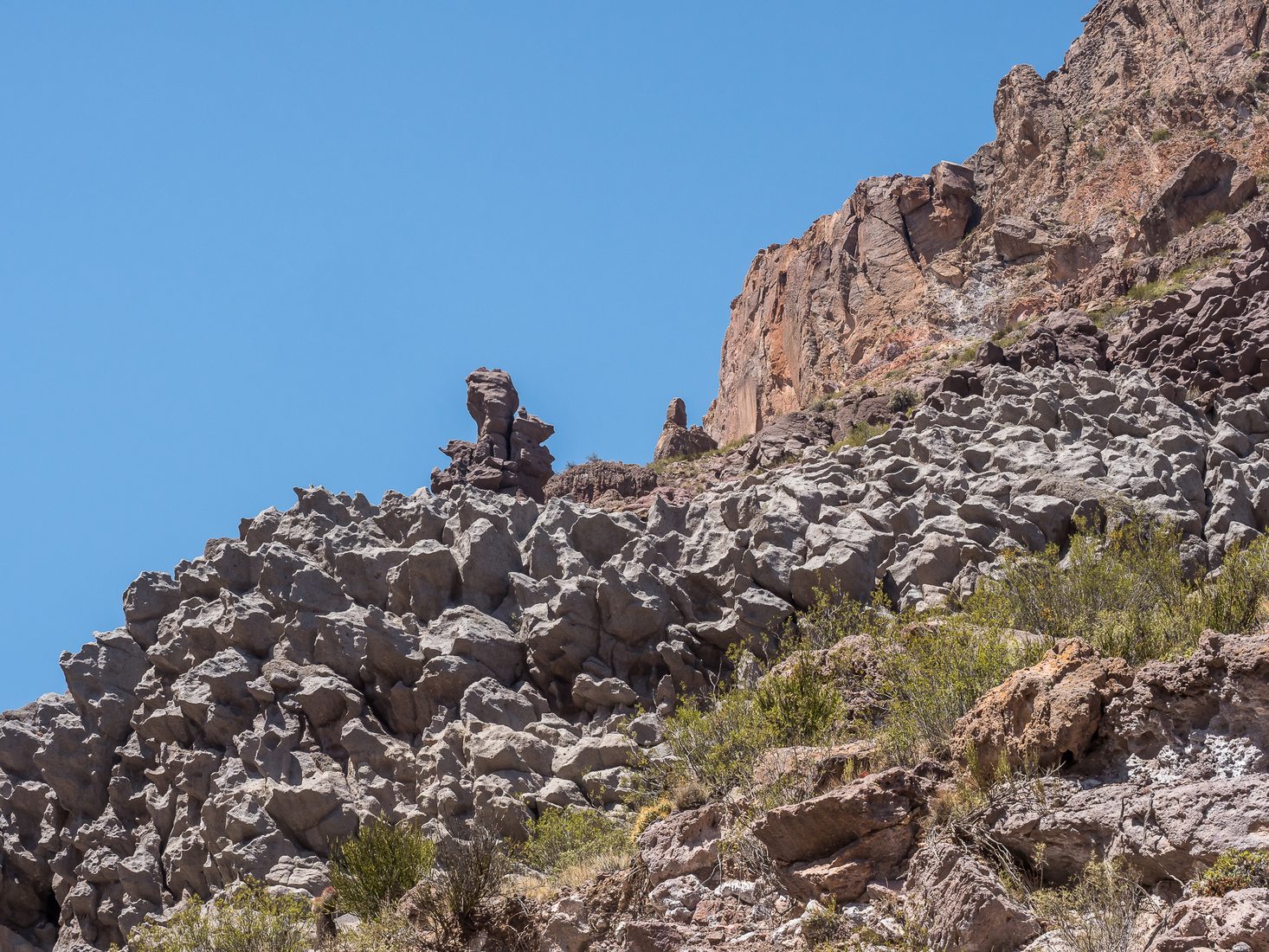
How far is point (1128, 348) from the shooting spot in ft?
102

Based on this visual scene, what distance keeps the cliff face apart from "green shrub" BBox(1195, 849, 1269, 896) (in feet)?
122

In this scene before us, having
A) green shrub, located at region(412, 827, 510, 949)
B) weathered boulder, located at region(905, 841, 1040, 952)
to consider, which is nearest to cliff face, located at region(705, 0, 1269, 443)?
green shrub, located at region(412, 827, 510, 949)

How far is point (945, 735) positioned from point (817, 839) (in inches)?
66.8

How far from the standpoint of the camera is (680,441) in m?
50.3

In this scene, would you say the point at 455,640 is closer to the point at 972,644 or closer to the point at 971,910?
the point at 972,644

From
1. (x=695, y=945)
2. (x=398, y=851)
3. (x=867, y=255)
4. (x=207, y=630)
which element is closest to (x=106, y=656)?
(x=207, y=630)

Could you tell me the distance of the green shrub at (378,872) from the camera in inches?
609

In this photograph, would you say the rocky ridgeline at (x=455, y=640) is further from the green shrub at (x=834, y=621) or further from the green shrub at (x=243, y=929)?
the green shrub at (x=243, y=929)

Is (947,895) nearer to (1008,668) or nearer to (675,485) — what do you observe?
(1008,668)

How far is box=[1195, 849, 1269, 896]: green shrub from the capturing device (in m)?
8.50

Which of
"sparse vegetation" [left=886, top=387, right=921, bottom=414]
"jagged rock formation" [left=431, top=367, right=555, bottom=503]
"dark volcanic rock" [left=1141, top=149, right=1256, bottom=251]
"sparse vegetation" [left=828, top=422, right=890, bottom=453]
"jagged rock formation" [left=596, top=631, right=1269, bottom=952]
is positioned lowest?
"jagged rock formation" [left=596, top=631, right=1269, bottom=952]

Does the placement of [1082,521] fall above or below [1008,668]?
above

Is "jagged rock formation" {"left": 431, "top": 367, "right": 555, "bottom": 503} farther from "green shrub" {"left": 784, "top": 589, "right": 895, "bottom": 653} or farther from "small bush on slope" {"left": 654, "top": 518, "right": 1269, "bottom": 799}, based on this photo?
"small bush on slope" {"left": 654, "top": 518, "right": 1269, "bottom": 799}

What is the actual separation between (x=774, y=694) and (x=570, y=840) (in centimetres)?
303
